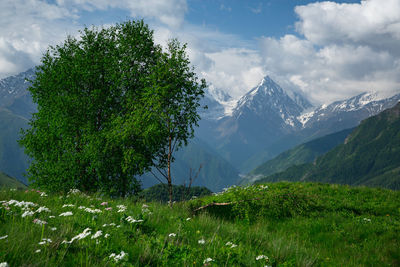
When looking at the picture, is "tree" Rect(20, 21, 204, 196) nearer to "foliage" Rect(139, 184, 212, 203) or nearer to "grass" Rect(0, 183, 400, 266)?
"foliage" Rect(139, 184, 212, 203)

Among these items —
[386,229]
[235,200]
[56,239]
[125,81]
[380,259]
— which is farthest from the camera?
[125,81]

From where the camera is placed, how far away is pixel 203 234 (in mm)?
6250

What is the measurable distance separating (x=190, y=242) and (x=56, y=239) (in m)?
2.65

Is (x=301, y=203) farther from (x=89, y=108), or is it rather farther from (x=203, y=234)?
(x=89, y=108)

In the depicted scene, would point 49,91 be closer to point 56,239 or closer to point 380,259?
point 56,239

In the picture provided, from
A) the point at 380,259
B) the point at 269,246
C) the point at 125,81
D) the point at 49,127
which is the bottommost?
the point at 380,259

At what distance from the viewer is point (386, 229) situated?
10.7 metres

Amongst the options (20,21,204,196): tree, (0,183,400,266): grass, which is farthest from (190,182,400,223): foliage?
(20,21,204,196): tree

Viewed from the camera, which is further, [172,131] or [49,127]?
[49,127]

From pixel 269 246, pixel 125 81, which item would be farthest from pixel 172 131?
pixel 269 246

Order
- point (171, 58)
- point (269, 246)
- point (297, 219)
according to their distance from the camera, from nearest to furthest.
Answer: point (269, 246), point (297, 219), point (171, 58)

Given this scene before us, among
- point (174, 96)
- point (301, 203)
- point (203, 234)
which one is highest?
point (174, 96)

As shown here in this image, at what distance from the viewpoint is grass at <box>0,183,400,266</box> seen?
4.14 m

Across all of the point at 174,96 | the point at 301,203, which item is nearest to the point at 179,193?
the point at 174,96
